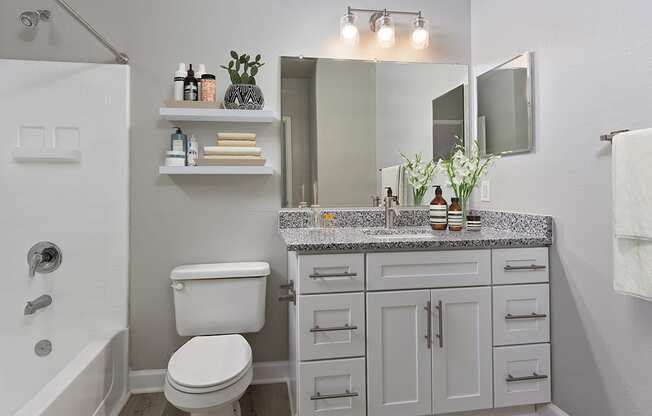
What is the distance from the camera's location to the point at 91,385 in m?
1.65

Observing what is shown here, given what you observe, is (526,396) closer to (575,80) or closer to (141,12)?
(575,80)

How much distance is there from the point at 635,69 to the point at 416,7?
1.34 m

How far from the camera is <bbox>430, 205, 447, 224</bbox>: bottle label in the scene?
1986mm

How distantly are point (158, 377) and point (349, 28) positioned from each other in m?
2.17

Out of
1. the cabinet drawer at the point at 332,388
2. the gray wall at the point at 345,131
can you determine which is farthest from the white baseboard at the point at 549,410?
the gray wall at the point at 345,131

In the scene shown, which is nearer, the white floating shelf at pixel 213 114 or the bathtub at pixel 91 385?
the bathtub at pixel 91 385

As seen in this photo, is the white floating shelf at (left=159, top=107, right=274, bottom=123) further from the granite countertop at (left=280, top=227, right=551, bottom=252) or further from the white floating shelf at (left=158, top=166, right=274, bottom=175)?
the granite countertop at (left=280, top=227, right=551, bottom=252)

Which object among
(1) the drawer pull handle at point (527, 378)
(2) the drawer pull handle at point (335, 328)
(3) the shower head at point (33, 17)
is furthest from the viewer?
(3) the shower head at point (33, 17)

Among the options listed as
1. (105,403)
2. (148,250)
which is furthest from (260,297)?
(105,403)

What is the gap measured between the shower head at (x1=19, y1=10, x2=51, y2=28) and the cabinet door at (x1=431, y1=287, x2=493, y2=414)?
223 cm

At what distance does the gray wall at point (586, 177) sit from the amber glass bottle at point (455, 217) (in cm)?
29

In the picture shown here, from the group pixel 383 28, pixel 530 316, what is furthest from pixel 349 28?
pixel 530 316

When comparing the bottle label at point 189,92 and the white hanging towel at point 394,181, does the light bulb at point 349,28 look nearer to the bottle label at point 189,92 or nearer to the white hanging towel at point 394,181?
the white hanging towel at point 394,181

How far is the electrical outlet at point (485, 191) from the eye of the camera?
2.21 metres
